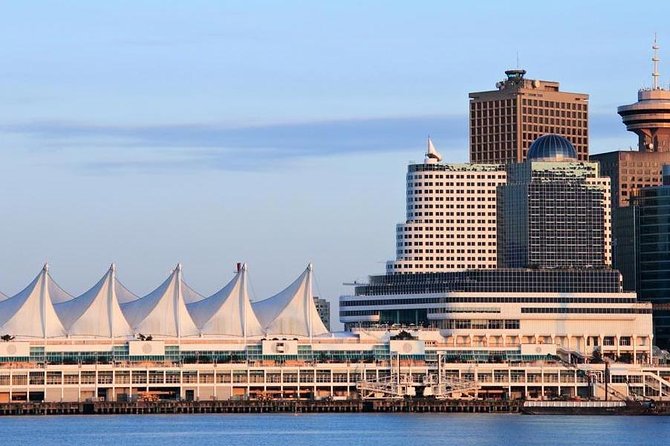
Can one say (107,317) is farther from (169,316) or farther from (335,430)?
(335,430)

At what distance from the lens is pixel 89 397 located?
191 meters

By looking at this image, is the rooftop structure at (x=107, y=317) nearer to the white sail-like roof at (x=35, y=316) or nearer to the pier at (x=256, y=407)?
the white sail-like roof at (x=35, y=316)

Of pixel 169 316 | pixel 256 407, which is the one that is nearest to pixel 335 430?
pixel 256 407

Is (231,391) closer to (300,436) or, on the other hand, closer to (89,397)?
(89,397)

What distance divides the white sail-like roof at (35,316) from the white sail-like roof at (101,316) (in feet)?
6.38

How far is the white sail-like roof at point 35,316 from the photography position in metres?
195

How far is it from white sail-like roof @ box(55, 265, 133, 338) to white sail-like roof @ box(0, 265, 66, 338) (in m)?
1.95

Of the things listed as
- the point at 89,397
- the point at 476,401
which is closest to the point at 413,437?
the point at 476,401

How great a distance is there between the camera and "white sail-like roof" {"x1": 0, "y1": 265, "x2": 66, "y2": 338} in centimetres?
19475

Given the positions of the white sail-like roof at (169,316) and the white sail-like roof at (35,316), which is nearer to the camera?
the white sail-like roof at (35,316)

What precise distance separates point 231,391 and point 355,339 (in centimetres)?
1348

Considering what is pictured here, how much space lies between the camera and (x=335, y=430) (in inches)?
6304

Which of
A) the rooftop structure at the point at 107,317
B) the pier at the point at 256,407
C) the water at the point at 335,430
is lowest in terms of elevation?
the water at the point at 335,430

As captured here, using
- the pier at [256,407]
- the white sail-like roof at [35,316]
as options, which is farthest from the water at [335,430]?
the white sail-like roof at [35,316]
